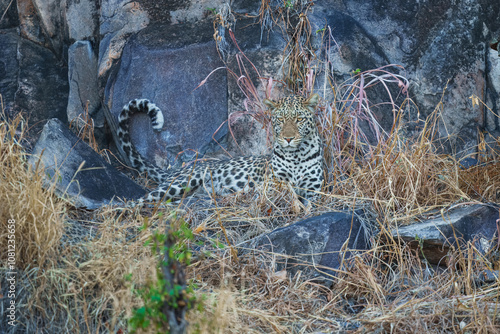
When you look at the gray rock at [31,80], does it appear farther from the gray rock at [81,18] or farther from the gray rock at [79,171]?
the gray rock at [79,171]

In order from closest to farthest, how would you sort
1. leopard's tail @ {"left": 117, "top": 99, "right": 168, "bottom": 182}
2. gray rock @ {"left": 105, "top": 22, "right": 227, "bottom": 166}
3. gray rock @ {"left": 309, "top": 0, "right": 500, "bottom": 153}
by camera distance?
1. leopard's tail @ {"left": 117, "top": 99, "right": 168, "bottom": 182}
2. gray rock @ {"left": 309, "top": 0, "right": 500, "bottom": 153}
3. gray rock @ {"left": 105, "top": 22, "right": 227, "bottom": 166}

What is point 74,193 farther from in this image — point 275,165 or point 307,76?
point 307,76

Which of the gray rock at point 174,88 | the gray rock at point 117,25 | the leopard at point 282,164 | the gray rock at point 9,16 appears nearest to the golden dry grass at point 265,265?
the leopard at point 282,164

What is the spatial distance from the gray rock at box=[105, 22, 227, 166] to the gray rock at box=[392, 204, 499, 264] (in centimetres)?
320

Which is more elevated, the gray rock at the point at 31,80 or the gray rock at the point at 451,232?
the gray rock at the point at 31,80

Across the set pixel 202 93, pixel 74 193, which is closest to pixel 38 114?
pixel 202 93

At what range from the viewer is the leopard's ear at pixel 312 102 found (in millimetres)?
6098

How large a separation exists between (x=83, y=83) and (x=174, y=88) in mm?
1330

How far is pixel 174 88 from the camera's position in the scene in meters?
7.48

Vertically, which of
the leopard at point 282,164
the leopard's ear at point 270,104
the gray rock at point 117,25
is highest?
the gray rock at point 117,25

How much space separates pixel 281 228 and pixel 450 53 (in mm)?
3801

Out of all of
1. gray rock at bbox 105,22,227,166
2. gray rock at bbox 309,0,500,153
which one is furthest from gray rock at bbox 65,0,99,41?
gray rock at bbox 309,0,500,153

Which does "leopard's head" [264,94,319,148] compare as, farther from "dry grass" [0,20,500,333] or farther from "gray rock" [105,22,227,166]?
"gray rock" [105,22,227,166]

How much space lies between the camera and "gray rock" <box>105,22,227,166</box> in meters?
7.37
